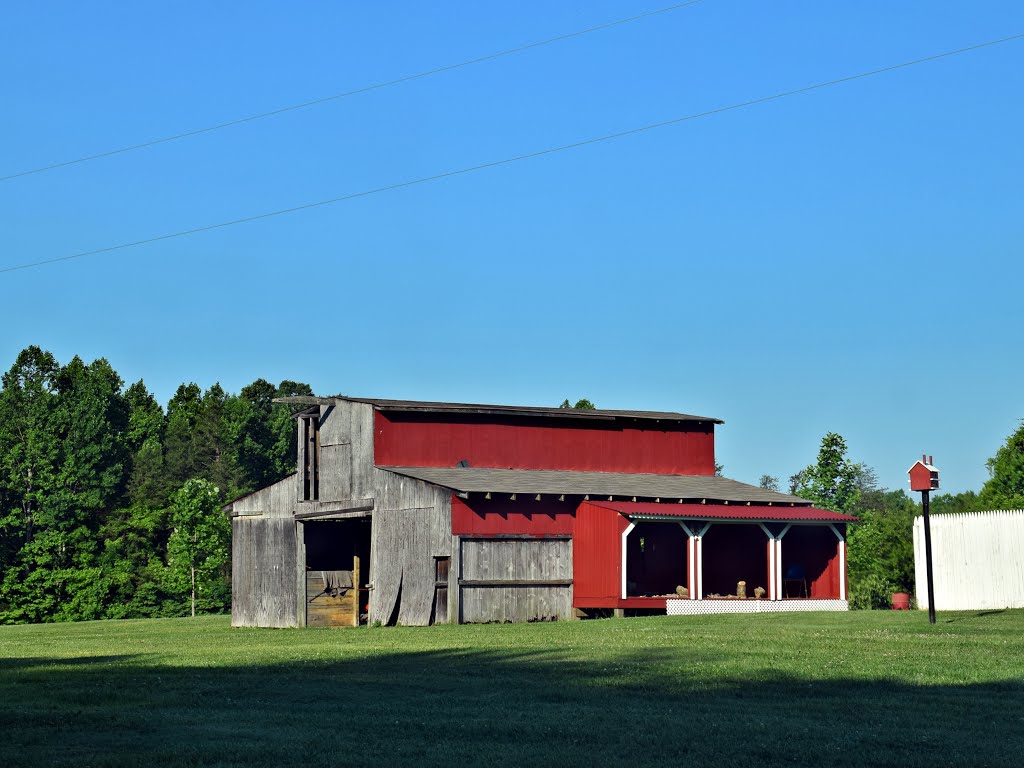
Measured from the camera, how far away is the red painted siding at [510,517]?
1788 inches

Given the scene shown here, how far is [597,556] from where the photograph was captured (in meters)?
46.6

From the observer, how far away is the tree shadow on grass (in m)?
13.6

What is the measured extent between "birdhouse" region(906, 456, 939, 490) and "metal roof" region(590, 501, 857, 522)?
12.9 metres

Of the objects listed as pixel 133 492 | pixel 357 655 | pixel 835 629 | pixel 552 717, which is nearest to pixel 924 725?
pixel 552 717

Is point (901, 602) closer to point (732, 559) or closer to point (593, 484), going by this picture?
point (732, 559)

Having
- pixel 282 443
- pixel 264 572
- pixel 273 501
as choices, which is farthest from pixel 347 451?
pixel 282 443

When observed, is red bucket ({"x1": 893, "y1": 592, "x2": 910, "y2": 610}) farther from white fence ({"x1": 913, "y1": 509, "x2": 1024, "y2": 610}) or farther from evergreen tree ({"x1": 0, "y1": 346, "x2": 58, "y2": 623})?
evergreen tree ({"x1": 0, "y1": 346, "x2": 58, "y2": 623})

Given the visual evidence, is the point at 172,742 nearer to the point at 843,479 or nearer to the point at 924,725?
the point at 924,725

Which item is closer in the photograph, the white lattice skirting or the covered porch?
the white lattice skirting

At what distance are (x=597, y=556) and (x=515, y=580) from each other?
275 centimetres

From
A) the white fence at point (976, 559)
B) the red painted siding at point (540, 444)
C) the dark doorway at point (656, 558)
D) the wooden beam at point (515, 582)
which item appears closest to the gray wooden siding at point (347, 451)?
the red painted siding at point (540, 444)

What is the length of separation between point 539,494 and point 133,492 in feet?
190

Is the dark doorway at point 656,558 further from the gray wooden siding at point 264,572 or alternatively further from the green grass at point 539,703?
the green grass at point 539,703

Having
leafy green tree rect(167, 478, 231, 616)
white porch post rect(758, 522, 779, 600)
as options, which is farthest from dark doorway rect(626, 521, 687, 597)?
leafy green tree rect(167, 478, 231, 616)
